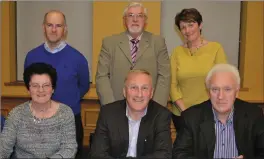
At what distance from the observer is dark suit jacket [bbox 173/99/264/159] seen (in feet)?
7.15

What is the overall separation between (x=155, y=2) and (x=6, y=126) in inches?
120

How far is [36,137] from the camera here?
2.36m

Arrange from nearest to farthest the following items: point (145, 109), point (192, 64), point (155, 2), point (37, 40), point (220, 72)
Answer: point (220, 72) < point (145, 109) < point (192, 64) < point (155, 2) < point (37, 40)

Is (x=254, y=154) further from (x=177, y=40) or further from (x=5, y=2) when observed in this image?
(x=5, y=2)

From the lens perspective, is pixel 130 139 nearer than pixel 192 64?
Yes

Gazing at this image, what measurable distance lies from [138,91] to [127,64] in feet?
2.52

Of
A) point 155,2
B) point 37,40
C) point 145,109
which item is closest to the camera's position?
point 145,109

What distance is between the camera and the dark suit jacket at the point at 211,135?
2180 millimetres

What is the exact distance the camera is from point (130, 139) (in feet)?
7.54

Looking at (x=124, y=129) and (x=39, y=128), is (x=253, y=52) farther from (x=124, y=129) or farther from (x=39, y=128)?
(x=39, y=128)

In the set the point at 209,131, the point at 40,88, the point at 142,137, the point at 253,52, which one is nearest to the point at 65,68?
the point at 40,88

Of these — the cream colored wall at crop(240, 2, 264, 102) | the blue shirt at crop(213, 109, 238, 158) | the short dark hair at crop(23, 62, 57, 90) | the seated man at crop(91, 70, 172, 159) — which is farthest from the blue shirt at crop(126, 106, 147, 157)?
the cream colored wall at crop(240, 2, 264, 102)

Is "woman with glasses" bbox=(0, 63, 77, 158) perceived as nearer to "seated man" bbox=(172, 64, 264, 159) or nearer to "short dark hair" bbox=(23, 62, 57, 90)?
"short dark hair" bbox=(23, 62, 57, 90)

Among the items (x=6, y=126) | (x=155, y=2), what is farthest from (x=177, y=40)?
(x=6, y=126)
